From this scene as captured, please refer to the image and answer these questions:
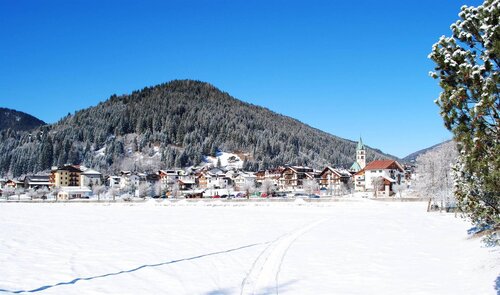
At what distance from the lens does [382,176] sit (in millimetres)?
110000

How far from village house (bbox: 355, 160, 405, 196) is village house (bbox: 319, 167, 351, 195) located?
28.6ft

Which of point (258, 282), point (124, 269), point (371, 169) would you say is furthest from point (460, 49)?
point (371, 169)

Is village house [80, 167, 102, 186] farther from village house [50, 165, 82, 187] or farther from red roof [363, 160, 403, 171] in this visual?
red roof [363, 160, 403, 171]

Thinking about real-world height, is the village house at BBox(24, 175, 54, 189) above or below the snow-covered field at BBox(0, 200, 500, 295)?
above

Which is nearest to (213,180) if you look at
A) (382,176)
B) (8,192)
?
(8,192)

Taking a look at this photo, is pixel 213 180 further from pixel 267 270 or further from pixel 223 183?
pixel 267 270

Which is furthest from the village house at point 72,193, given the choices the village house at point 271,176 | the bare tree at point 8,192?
the village house at point 271,176

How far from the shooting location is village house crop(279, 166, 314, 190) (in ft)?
517

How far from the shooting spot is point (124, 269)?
57.8 feet

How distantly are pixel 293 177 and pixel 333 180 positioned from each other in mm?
22883

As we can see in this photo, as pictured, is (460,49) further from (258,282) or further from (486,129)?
(258,282)

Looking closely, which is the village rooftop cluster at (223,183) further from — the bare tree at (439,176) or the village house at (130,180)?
the bare tree at (439,176)

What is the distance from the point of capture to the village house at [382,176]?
356 ft

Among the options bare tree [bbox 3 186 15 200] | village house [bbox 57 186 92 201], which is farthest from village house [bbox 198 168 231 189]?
bare tree [bbox 3 186 15 200]
